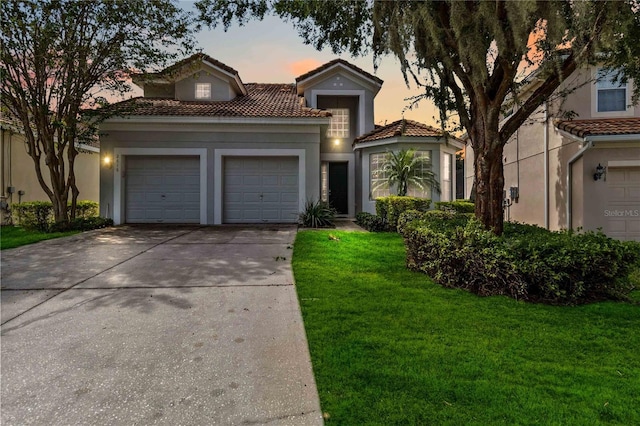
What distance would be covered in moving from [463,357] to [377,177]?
36.8ft

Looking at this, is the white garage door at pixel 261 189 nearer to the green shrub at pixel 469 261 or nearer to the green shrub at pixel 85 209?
the green shrub at pixel 85 209

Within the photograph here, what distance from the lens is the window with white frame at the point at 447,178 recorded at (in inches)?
528

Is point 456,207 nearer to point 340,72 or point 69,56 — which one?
point 340,72

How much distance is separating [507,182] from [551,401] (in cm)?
1405

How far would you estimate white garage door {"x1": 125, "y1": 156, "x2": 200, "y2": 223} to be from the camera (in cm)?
1212

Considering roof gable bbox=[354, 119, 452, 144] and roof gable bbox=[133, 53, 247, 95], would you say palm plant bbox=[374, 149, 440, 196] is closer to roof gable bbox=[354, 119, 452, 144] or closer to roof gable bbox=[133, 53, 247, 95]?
roof gable bbox=[354, 119, 452, 144]

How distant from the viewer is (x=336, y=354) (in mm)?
2895

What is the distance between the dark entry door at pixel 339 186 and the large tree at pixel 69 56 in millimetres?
7806

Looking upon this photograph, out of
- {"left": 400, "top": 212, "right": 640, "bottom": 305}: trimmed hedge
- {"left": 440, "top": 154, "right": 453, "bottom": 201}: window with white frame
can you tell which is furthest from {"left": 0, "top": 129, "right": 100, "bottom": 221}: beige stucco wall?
{"left": 440, "top": 154, "right": 453, "bottom": 201}: window with white frame

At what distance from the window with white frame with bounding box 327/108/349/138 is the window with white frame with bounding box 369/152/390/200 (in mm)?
2823

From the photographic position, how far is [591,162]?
9.22 meters
